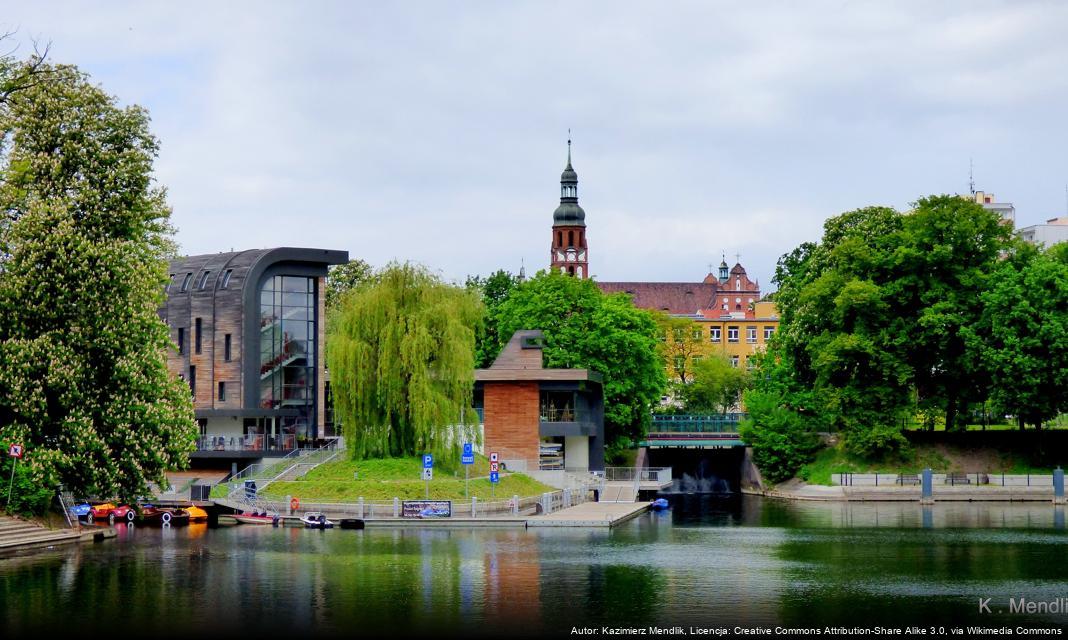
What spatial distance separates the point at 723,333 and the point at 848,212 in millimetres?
59514

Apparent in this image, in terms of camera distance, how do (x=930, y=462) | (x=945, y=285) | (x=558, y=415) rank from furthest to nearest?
(x=930, y=462) → (x=945, y=285) → (x=558, y=415)

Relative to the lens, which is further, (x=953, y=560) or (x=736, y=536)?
(x=736, y=536)

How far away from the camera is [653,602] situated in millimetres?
33188

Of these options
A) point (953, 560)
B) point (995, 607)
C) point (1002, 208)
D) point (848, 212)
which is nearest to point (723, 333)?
point (1002, 208)

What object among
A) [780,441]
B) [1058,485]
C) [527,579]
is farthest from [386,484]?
[1058,485]

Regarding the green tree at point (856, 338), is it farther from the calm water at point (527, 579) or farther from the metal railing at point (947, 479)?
the calm water at point (527, 579)

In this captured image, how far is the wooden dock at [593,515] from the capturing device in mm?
55938

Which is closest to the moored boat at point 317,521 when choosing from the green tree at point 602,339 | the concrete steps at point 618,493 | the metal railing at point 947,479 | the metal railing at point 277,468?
the metal railing at point 277,468

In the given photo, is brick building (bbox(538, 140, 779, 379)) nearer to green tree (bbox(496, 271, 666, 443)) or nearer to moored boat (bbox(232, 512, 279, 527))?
green tree (bbox(496, 271, 666, 443))

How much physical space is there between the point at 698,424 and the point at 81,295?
194ft

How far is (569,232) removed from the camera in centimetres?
15825

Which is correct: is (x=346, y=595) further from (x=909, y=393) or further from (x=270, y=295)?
(x=909, y=393)

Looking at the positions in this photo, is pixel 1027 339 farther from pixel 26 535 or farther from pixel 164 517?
pixel 26 535

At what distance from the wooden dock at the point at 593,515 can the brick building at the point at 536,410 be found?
205 inches
